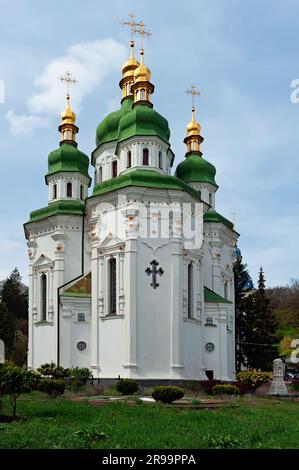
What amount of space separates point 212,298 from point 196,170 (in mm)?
9218

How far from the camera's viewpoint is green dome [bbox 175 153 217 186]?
3891cm

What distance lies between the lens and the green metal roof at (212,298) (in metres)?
33.1

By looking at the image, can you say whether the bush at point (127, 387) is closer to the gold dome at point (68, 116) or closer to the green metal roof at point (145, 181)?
the green metal roof at point (145, 181)

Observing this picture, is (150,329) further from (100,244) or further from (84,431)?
(84,431)

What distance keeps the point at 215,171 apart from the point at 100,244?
1223 cm

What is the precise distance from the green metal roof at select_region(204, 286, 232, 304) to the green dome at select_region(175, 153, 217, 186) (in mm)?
7860

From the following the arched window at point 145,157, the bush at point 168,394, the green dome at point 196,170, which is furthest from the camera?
the green dome at point 196,170

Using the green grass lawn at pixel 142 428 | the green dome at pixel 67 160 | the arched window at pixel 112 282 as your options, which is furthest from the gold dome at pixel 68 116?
the green grass lawn at pixel 142 428

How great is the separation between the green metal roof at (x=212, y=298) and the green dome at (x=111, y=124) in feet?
34.2

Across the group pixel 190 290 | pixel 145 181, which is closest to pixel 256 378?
pixel 190 290

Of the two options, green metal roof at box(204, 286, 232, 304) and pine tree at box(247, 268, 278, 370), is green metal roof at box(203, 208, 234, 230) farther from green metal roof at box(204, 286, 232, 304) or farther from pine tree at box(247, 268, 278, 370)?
pine tree at box(247, 268, 278, 370)

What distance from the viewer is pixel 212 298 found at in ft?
110

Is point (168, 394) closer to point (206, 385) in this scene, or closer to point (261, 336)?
point (206, 385)

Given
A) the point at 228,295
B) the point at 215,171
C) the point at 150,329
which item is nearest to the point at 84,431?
the point at 150,329
